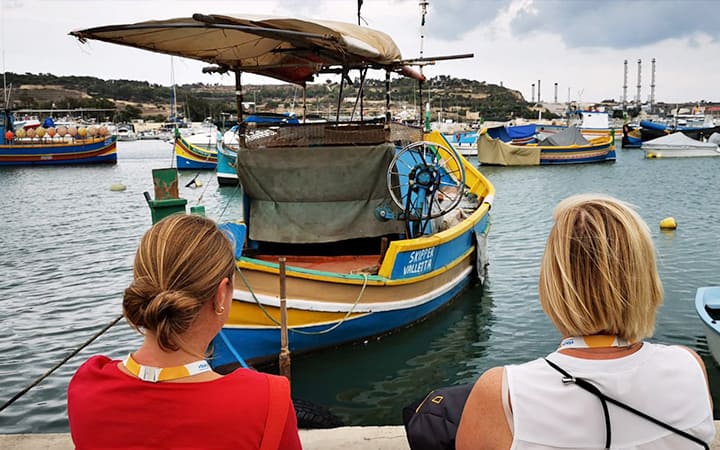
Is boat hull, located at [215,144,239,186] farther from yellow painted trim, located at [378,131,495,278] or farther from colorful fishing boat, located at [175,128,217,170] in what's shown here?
yellow painted trim, located at [378,131,495,278]

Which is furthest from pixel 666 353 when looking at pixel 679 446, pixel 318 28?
pixel 318 28

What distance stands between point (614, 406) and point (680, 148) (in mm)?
52504

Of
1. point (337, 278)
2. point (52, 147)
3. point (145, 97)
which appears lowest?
point (337, 278)

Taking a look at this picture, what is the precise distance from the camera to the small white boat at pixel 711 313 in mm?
7098

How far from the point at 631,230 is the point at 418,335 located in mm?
7482

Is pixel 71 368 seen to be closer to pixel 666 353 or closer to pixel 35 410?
pixel 35 410

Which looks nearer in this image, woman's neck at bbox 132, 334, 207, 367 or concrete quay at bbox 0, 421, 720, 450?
woman's neck at bbox 132, 334, 207, 367

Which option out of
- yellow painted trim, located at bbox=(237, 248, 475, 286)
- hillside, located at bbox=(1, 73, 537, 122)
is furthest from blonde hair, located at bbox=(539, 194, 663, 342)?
hillside, located at bbox=(1, 73, 537, 122)

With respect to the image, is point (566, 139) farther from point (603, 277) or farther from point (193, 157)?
point (603, 277)

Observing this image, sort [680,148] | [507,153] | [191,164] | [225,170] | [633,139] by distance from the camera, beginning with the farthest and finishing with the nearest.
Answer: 1. [633,139]
2. [680,148]
3. [191,164]
4. [507,153]
5. [225,170]

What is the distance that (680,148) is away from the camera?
47.9 meters

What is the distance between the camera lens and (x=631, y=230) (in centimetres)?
175

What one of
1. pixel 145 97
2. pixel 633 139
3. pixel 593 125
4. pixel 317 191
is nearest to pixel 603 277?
pixel 317 191

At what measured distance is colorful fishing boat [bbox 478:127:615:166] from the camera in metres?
42.3
